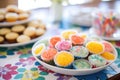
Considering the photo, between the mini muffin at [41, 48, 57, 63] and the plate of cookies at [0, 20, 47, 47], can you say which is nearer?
the mini muffin at [41, 48, 57, 63]

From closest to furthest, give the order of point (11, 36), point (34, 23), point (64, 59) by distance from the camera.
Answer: point (64, 59) → point (11, 36) → point (34, 23)

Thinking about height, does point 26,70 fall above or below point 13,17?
below

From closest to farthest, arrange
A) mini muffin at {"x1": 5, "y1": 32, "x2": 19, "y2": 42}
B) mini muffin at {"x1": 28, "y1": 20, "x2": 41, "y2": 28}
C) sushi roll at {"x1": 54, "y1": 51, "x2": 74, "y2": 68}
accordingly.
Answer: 1. sushi roll at {"x1": 54, "y1": 51, "x2": 74, "y2": 68}
2. mini muffin at {"x1": 5, "y1": 32, "x2": 19, "y2": 42}
3. mini muffin at {"x1": 28, "y1": 20, "x2": 41, "y2": 28}

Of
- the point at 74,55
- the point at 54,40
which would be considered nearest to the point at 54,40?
the point at 54,40

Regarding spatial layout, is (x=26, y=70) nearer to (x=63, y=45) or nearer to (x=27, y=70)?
(x=27, y=70)

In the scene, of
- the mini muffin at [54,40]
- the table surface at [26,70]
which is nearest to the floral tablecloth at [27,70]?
the table surface at [26,70]

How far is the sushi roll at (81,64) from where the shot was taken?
0.67 m

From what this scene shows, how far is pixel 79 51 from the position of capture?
70 cm

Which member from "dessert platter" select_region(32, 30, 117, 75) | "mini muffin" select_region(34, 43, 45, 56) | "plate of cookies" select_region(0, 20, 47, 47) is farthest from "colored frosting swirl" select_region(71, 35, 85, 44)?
"plate of cookies" select_region(0, 20, 47, 47)

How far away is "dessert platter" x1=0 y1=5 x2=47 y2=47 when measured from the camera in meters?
0.89

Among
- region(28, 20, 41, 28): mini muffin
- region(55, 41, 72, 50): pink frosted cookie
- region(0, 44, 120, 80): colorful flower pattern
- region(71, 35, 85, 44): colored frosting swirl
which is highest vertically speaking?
region(28, 20, 41, 28): mini muffin

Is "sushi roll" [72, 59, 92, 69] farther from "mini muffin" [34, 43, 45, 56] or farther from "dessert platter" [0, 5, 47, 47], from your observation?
"dessert platter" [0, 5, 47, 47]

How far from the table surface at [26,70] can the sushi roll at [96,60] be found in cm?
6

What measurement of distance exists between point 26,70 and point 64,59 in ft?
0.55
